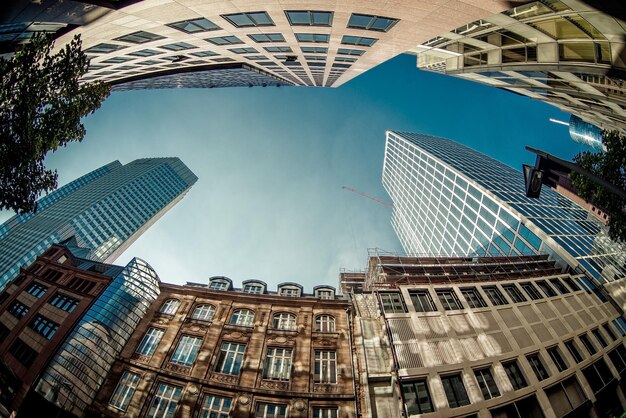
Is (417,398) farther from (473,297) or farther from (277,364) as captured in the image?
(473,297)

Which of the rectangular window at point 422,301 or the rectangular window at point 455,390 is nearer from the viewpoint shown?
the rectangular window at point 455,390

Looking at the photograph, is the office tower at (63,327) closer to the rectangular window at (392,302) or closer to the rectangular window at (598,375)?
the rectangular window at (392,302)

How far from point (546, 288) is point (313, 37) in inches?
1353

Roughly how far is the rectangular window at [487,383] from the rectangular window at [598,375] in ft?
35.2

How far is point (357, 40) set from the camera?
15719 mm

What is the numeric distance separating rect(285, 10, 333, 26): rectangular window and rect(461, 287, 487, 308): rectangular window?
79.4 feet

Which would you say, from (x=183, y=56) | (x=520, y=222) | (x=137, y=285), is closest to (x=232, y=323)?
(x=137, y=285)

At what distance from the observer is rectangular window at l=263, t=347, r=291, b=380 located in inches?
690

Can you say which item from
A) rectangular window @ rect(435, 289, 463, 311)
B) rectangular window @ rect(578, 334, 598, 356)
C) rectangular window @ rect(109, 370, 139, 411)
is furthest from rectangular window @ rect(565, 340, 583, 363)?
rectangular window @ rect(109, 370, 139, 411)

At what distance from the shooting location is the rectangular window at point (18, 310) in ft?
91.1

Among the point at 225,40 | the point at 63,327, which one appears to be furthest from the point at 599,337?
the point at 63,327

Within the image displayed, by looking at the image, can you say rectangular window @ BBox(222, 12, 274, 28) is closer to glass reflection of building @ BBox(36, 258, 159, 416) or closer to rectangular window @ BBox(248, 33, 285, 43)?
rectangular window @ BBox(248, 33, 285, 43)

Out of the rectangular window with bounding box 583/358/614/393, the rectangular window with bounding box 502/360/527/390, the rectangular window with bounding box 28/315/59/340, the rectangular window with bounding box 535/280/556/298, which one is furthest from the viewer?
the rectangular window with bounding box 535/280/556/298

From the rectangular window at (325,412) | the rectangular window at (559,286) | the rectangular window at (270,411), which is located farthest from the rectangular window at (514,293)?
the rectangular window at (270,411)
